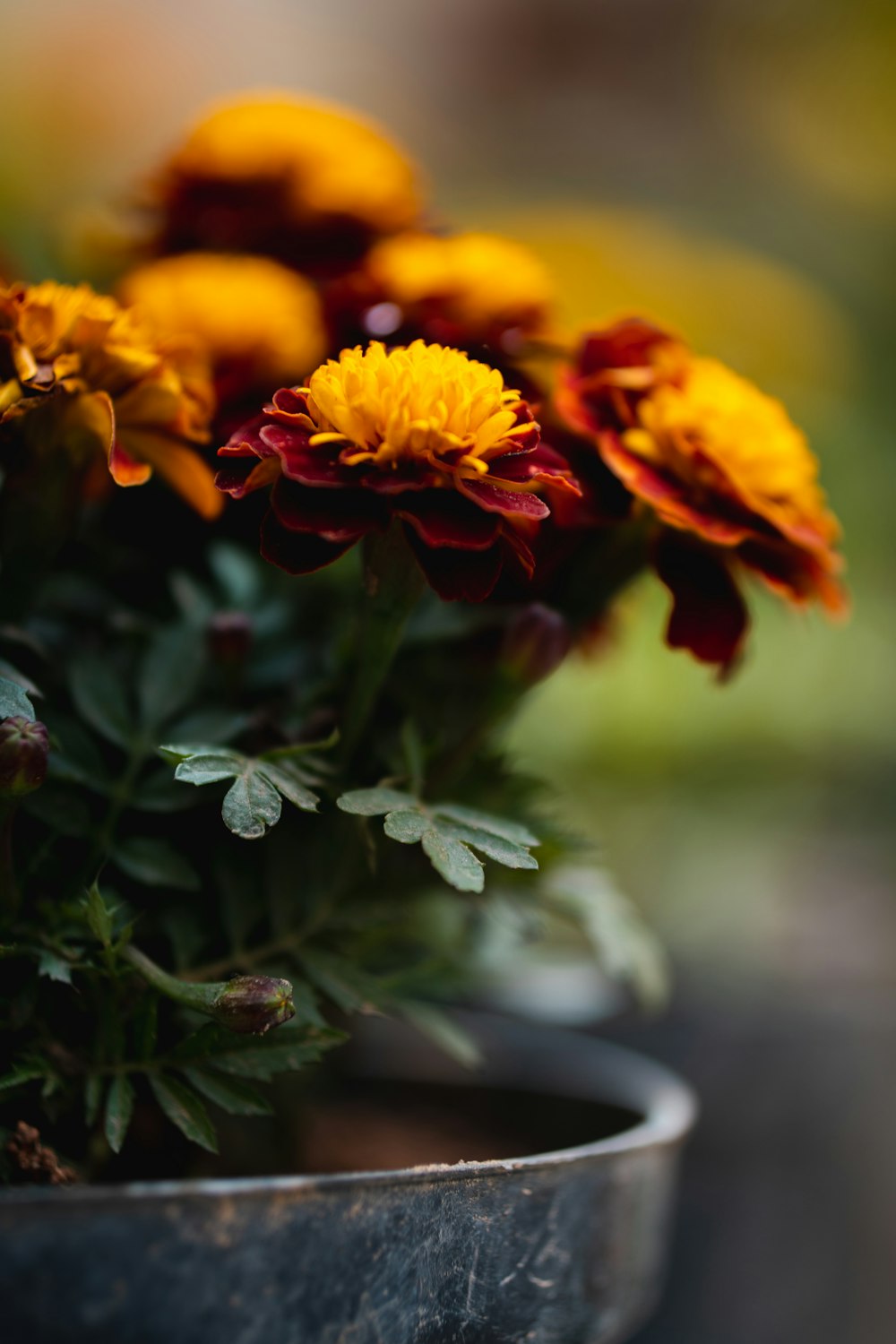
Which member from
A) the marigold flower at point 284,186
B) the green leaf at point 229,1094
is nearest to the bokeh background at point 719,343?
the marigold flower at point 284,186

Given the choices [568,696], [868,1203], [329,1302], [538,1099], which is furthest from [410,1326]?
[568,696]

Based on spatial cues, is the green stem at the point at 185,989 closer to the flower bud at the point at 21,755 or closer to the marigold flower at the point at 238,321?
the flower bud at the point at 21,755

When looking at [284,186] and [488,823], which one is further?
[284,186]

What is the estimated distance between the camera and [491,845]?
0.32 meters

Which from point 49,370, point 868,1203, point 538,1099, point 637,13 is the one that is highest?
point 637,13

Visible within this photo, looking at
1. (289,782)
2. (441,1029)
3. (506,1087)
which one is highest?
(289,782)

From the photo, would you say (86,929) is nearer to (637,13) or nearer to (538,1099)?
(538,1099)

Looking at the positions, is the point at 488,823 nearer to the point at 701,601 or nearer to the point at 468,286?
the point at 701,601

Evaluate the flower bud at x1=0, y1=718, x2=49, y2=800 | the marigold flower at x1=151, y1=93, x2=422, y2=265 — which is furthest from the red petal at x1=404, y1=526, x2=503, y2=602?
the marigold flower at x1=151, y1=93, x2=422, y2=265

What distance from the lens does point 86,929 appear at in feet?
1.07

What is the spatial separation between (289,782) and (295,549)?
0.06 meters

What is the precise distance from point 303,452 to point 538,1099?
1.09 ft

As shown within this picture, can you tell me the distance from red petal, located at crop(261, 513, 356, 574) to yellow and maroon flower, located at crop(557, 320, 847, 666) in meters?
0.09

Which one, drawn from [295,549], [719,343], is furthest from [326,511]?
[719,343]
